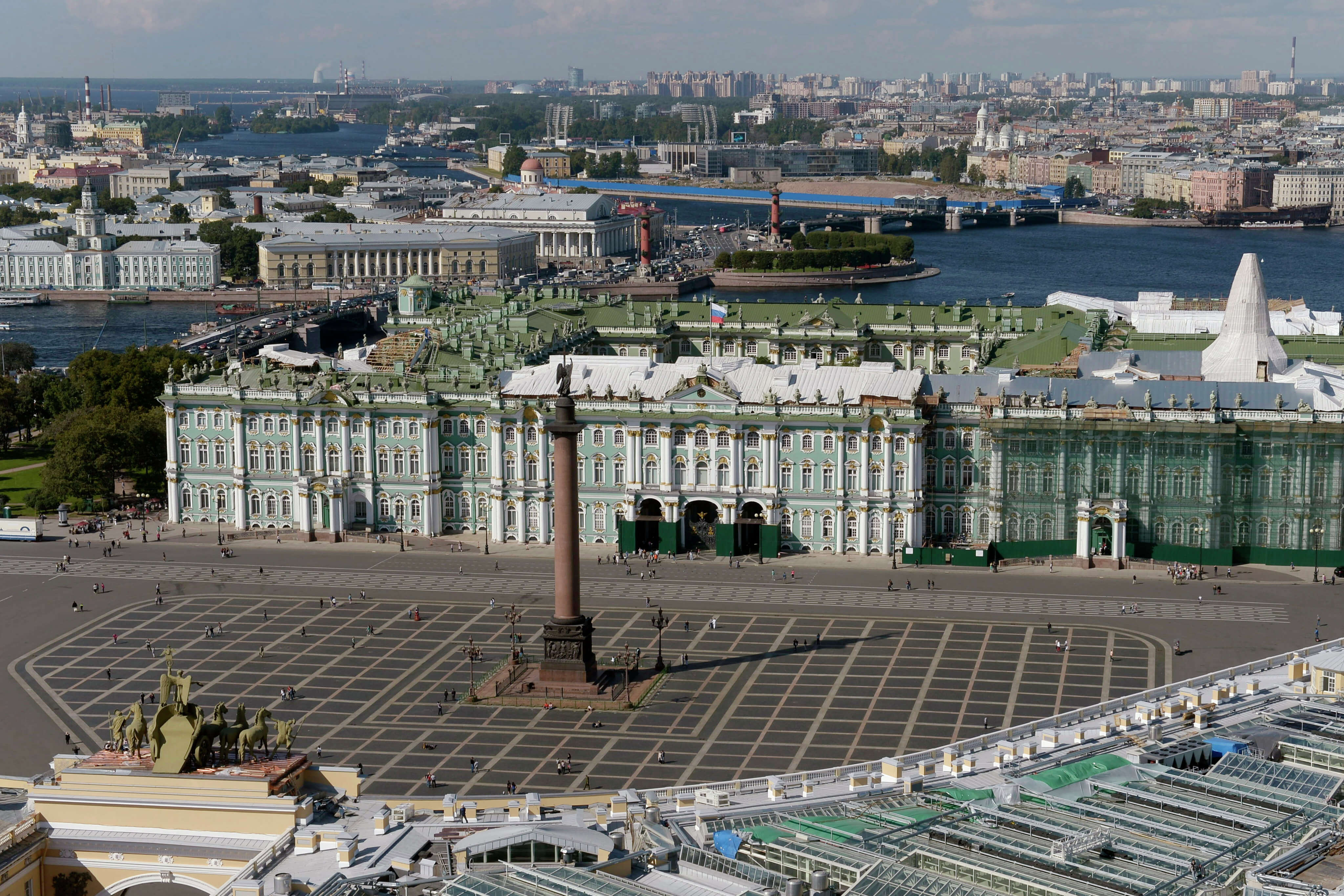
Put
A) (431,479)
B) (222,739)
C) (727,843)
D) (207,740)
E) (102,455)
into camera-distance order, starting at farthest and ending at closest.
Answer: (102,455) → (431,479) → (222,739) → (207,740) → (727,843)

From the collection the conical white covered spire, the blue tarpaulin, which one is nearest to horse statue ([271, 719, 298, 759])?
the blue tarpaulin

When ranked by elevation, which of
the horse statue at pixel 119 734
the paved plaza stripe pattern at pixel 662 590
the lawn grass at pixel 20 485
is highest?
the horse statue at pixel 119 734

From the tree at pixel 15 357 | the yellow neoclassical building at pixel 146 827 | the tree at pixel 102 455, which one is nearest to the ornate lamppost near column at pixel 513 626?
the yellow neoclassical building at pixel 146 827

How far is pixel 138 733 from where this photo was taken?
3828 cm

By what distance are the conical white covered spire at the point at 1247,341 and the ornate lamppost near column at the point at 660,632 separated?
29038 millimetres

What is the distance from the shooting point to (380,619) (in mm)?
70250

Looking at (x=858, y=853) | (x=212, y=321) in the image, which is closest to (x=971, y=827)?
(x=858, y=853)

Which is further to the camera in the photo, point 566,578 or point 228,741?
point 566,578

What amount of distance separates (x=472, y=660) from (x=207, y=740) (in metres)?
25.6

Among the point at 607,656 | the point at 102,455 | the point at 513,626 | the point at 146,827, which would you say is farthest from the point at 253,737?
the point at 102,455

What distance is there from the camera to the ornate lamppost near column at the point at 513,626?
63.9 metres

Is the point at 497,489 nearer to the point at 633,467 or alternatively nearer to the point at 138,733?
the point at 633,467

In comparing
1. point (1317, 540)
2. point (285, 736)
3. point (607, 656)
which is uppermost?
point (285, 736)

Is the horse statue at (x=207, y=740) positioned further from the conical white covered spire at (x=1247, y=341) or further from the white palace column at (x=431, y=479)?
the conical white covered spire at (x=1247, y=341)
